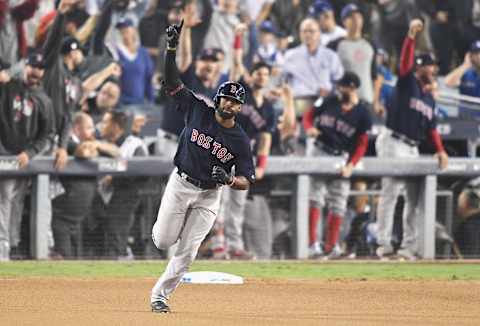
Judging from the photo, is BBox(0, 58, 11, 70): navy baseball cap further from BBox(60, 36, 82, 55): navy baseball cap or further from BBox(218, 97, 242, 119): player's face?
BBox(218, 97, 242, 119): player's face

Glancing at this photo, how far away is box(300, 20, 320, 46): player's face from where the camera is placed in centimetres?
1469

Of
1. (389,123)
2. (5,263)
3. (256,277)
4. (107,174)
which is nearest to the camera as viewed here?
(256,277)

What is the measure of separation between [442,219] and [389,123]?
146 centimetres

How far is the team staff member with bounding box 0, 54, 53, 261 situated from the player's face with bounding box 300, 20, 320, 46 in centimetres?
349

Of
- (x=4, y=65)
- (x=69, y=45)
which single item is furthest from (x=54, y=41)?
(x=4, y=65)

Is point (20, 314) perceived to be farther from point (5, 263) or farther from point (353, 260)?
point (353, 260)

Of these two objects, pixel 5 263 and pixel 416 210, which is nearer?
pixel 5 263

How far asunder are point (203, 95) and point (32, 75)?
197 cm

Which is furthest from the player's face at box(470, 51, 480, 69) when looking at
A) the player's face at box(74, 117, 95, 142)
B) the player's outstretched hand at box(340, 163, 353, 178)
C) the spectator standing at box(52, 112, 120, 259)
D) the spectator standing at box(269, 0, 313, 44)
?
the player's face at box(74, 117, 95, 142)

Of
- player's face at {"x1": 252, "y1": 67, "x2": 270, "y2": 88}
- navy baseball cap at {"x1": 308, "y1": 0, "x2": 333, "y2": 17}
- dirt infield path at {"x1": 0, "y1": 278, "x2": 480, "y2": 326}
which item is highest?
navy baseball cap at {"x1": 308, "y1": 0, "x2": 333, "y2": 17}

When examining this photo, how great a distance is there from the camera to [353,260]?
1427cm

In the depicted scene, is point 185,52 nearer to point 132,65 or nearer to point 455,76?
point 132,65

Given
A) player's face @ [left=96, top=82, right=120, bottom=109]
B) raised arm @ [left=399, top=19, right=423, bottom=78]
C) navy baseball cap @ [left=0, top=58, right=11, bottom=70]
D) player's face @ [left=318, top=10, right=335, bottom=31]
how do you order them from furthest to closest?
player's face @ [left=318, top=10, right=335, bottom=31]
raised arm @ [left=399, top=19, right=423, bottom=78]
player's face @ [left=96, top=82, right=120, bottom=109]
navy baseball cap @ [left=0, top=58, right=11, bottom=70]

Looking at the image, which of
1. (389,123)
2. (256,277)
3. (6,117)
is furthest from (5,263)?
(389,123)
